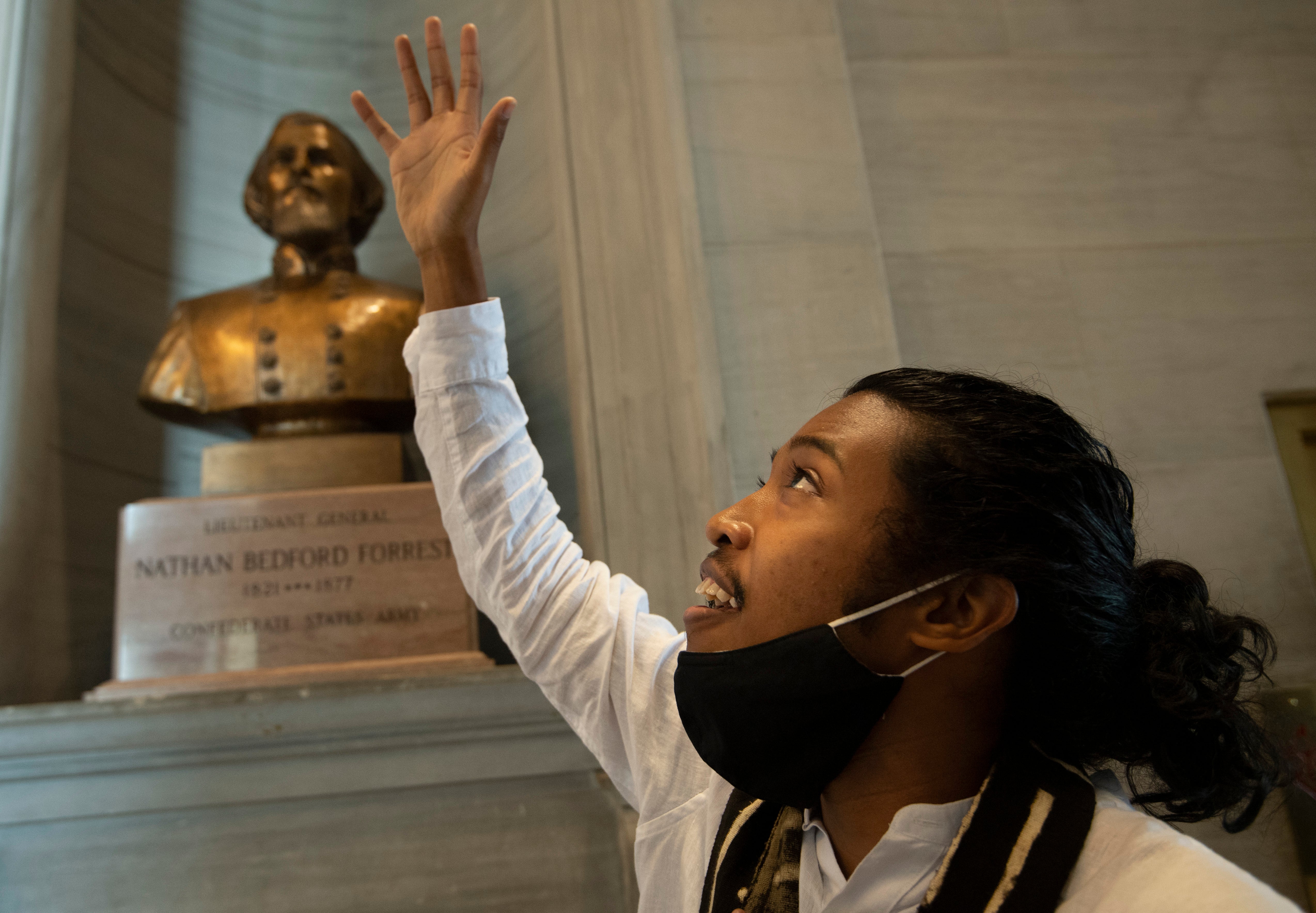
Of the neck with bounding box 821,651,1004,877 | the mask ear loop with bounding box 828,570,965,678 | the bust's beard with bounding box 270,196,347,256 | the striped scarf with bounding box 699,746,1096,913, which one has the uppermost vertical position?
the bust's beard with bounding box 270,196,347,256

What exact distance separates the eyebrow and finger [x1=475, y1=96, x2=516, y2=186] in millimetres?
539

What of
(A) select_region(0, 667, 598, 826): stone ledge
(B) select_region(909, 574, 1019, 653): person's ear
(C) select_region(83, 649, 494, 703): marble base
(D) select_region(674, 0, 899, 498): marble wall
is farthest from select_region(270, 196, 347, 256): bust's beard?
(B) select_region(909, 574, 1019, 653): person's ear

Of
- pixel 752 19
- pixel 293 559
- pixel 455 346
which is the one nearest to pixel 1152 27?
pixel 752 19

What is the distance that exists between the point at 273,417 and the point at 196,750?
0.88 meters

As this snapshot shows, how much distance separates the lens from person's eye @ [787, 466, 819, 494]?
110 centimetres

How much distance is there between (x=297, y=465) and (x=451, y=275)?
124 cm

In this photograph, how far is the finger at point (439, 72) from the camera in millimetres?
1395

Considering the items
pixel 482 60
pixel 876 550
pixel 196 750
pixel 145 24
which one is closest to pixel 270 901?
pixel 196 750

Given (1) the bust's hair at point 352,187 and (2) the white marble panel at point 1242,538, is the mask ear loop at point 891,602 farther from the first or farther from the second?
(1) the bust's hair at point 352,187

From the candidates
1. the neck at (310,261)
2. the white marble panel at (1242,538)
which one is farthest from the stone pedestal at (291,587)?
the white marble panel at (1242,538)

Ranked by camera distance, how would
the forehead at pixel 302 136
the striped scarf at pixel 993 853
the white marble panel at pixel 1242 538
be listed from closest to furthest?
the striped scarf at pixel 993 853
the white marble panel at pixel 1242 538
the forehead at pixel 302 136

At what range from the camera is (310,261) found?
2.72 metres

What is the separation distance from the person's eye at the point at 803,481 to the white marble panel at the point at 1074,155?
1494 mm

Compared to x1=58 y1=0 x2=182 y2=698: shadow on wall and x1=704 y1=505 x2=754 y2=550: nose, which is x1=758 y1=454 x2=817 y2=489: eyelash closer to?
x1=704 y1=505 x2=754 y2=550: nose
